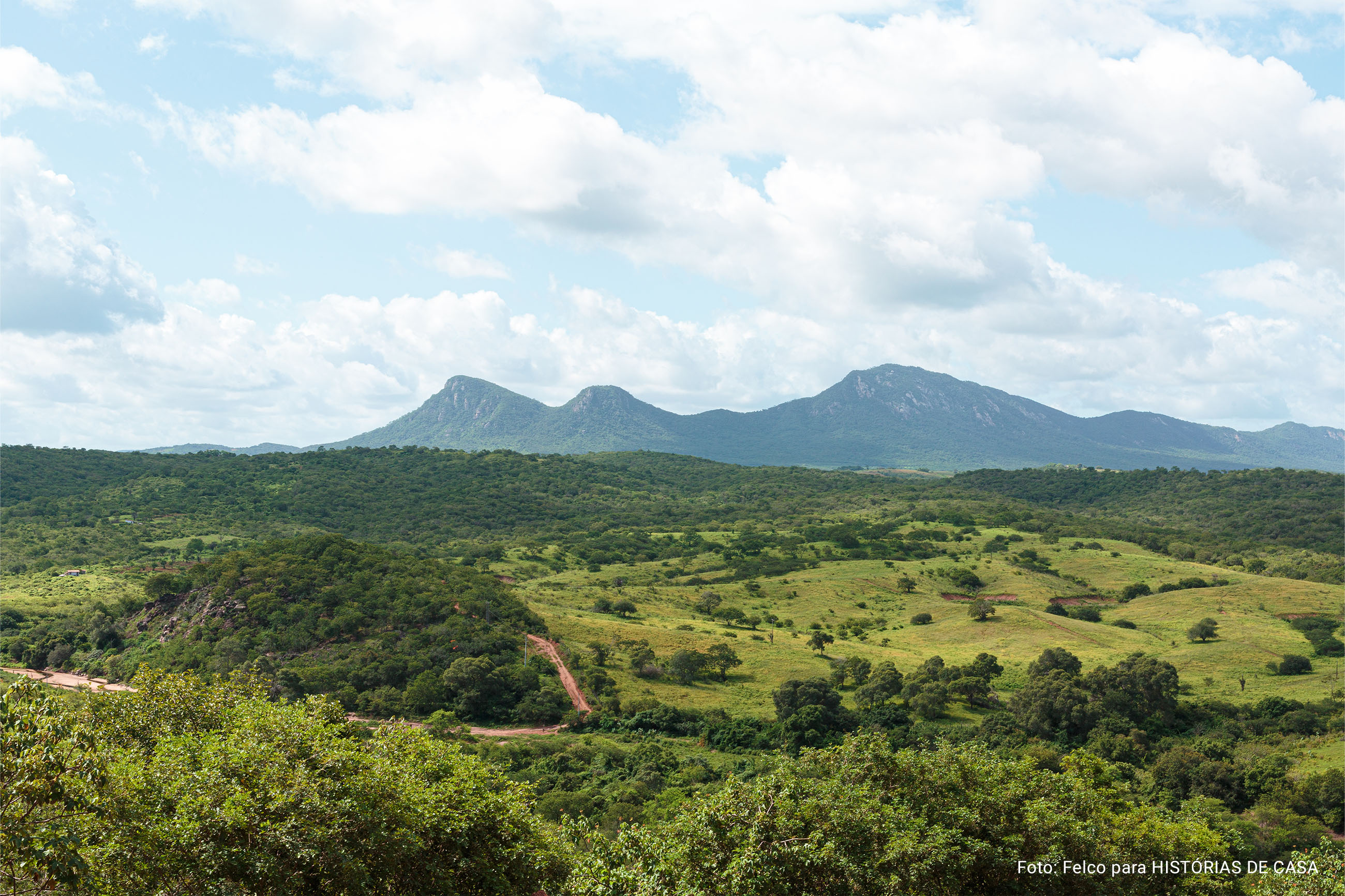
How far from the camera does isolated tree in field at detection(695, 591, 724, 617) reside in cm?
9914

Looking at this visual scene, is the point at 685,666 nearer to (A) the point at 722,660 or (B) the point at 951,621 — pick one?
(A) the point at 722,660

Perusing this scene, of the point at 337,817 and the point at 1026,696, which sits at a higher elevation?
the point at 337,817

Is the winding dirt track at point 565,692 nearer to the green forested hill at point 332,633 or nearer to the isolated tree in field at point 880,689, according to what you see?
the green forested hill at point 332,633

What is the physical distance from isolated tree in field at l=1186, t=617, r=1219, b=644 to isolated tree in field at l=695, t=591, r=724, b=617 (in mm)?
51470

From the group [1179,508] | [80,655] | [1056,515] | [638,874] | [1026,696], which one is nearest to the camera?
[638,874]

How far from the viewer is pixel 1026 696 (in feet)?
191

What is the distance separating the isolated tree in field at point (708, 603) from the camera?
99.1 metres

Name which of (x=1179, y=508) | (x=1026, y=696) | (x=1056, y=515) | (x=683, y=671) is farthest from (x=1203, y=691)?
(x=1179, y=508)

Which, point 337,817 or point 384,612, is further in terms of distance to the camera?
point 384,612

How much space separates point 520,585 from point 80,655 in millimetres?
51272

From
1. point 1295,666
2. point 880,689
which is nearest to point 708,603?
point 880,689

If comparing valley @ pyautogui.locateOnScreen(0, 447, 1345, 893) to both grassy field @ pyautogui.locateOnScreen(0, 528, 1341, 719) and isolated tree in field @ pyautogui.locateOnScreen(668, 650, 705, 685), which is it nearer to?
isolated tree in field @ pyautogui.locateOnScreen(668, 650, 705, 685)

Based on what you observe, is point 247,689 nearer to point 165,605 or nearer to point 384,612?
point 384,612

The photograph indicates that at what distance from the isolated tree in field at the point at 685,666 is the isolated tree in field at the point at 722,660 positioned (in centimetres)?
121
